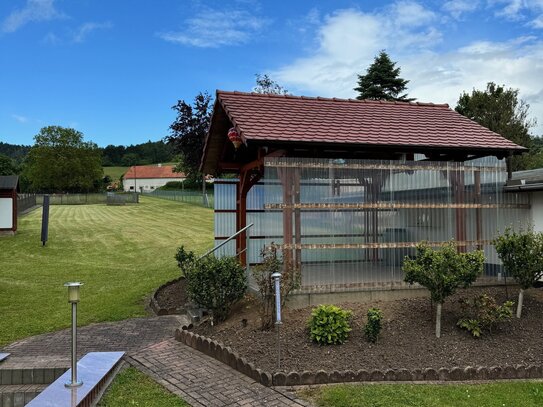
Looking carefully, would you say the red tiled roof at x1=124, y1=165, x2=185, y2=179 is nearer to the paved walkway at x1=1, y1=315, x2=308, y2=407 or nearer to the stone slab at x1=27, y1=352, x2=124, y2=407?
the paved walkway at x1=1, y1=315, x2=308, y2=407

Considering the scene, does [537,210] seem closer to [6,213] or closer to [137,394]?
[137,394]

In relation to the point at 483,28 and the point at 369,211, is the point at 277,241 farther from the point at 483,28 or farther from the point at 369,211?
the point at 483,28

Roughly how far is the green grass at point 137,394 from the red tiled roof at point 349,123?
3.87m

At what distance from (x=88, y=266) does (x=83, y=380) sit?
11356mm

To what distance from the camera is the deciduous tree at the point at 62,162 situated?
213 feet

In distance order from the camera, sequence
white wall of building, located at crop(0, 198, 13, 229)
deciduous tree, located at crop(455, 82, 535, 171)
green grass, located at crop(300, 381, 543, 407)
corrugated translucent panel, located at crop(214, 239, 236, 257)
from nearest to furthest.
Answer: green grass, located at crop(300, 381, 543, 407) → corrugated translucent panel, located at crop(214, 239, 236, 257) → white wall of building, located at crop(0, 198, 13, 229) → deciduous tree, located at crop(455, 82, 535, 171)

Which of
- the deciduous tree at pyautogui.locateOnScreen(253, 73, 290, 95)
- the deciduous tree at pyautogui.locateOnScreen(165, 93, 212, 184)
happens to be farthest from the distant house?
the deciduous tree at pyautogui.locateOnScreen(165, 93, 212, 184)

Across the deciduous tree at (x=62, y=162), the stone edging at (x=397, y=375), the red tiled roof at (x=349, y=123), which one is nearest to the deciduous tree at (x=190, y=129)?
the red tiled roof at (x=349, y=123)

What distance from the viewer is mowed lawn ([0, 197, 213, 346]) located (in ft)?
30.1

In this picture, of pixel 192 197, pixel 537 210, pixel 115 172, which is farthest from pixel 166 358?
pixel 115 172

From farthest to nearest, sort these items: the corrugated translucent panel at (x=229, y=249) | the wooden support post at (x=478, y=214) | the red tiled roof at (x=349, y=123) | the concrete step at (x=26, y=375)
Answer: the corrugated translucent panel at (x=229, y=249) < the wooden support post at (x=478, y=214) < the red tiled roof at (x=349, y=123) < the concrete step at (x=26, y=375)

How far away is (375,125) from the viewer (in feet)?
29.6

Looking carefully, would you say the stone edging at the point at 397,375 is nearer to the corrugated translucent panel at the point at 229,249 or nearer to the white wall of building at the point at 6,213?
the corrugated translucent panel at the point at 229,249

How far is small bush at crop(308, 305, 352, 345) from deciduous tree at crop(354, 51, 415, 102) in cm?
2991
